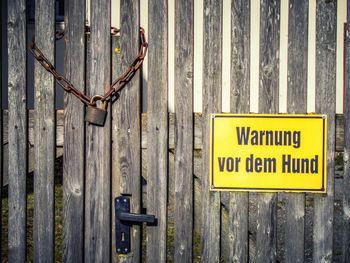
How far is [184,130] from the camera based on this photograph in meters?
1.87

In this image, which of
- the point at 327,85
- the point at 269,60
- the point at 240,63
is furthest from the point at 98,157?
the point at 327,85

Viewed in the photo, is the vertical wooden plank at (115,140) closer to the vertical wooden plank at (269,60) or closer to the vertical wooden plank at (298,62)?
the vertical wooden plank at (269,60)

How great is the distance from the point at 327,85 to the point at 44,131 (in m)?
1.92

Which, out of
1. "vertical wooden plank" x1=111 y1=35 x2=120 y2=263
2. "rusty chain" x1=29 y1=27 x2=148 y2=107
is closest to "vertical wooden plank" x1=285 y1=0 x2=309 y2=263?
"rusty chain" x1=29 y1=27 x2=148 y2=107

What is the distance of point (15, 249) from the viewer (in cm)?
194

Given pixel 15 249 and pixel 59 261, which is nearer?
pixel 15 249

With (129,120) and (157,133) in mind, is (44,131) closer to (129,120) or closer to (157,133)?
(129,120)

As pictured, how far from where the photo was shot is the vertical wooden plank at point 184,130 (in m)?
1.85

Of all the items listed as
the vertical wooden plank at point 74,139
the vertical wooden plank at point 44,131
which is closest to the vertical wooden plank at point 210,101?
the vertical wooden plank at point 74,139

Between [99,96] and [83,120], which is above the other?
[99,96]

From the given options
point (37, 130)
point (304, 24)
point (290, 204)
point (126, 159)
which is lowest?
point (290, 204)

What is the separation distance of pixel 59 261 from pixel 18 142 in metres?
1.77

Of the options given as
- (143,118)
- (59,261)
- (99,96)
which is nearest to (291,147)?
(143,118)

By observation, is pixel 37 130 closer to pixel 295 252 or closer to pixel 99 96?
pixel 99 96
